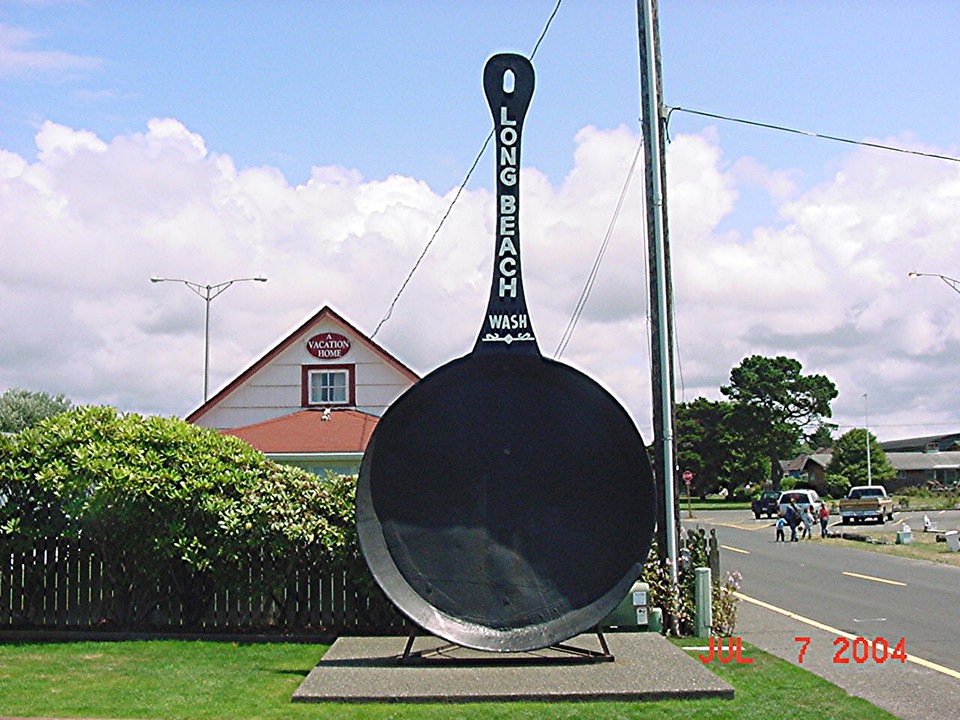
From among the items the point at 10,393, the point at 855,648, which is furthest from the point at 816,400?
the point at 855,648

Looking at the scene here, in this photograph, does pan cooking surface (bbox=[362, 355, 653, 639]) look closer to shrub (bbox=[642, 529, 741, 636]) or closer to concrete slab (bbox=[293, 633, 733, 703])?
concrete slab (bbox=[293, 633, 733, 703])

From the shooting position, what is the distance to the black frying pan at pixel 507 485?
1005cm

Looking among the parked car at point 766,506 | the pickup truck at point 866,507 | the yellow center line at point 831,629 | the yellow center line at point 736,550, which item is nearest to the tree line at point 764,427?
the parked car at point 766,506

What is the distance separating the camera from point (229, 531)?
40.3 feet

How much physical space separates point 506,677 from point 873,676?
142 inches

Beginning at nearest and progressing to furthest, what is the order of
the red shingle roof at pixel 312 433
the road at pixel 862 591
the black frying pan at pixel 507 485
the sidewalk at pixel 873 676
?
the sidewalk at pixel 873 676 → the black frying pan at pixel 507 485 → the road at pixel 862 591 → the red shingle roof at pixel 312 433

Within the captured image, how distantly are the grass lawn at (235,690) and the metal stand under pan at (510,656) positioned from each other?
1050 mm

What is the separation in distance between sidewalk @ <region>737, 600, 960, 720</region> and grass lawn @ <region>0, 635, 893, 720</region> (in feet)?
0.97

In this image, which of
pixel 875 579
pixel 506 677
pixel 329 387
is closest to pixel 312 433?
pixel 329 387

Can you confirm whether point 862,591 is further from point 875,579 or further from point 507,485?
point 507,485

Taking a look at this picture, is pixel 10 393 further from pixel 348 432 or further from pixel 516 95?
→ pixel 516 95

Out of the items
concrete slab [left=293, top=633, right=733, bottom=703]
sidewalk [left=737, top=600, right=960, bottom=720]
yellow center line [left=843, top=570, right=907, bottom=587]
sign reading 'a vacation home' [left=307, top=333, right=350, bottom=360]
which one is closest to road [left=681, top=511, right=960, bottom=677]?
yellow center line [left=843, top=570, right=907, bottom=587]

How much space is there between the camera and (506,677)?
9.51m

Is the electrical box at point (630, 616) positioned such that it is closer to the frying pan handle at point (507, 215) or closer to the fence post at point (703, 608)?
the fence post at point (703, 608)
